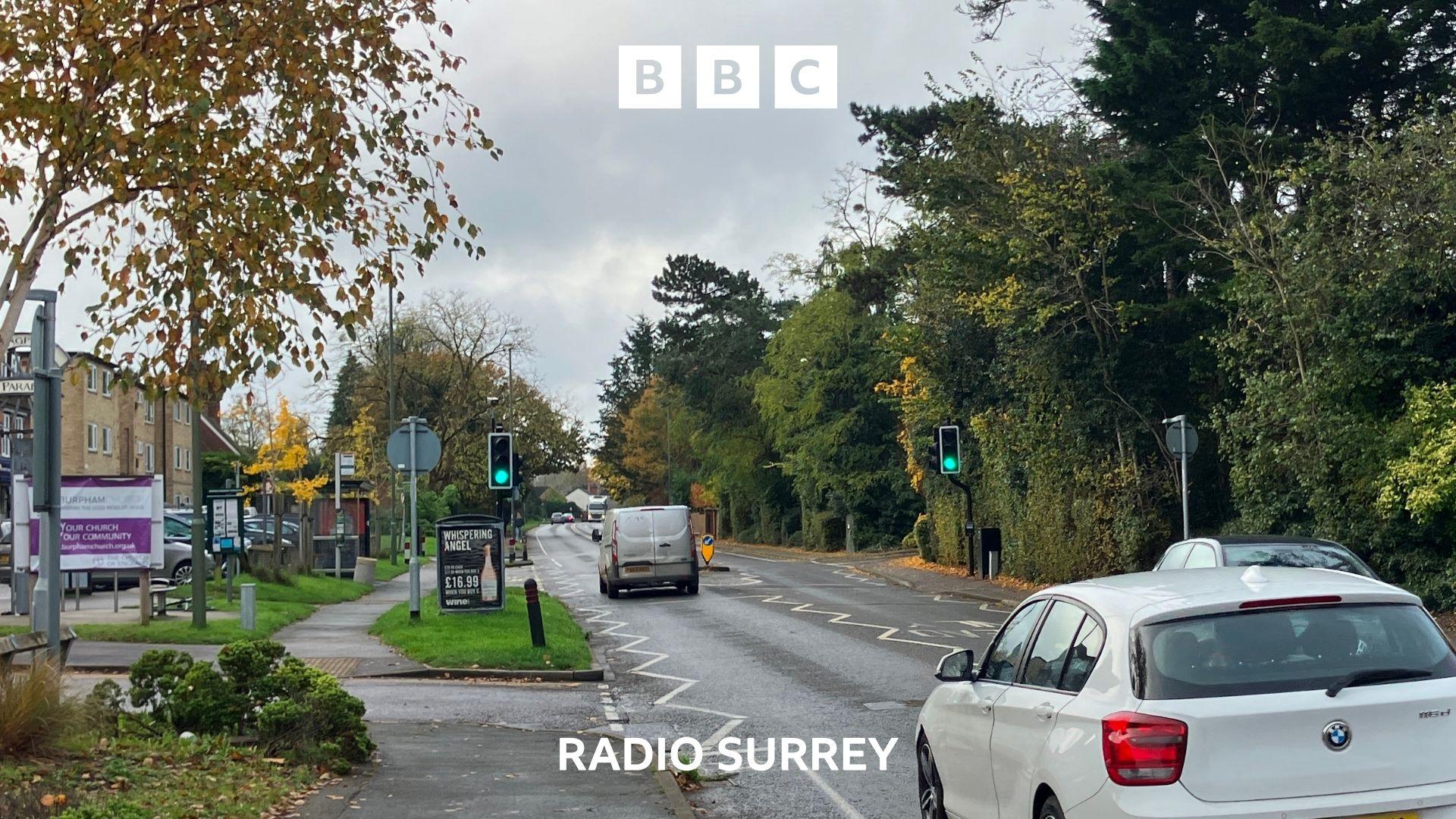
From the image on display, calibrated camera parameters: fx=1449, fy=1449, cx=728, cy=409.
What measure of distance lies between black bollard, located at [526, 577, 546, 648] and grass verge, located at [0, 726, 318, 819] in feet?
27.6

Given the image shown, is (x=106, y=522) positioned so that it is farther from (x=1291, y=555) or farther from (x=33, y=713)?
(x=1291, y=555)

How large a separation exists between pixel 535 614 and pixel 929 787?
1114cm

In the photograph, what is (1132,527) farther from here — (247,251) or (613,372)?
(613,372)

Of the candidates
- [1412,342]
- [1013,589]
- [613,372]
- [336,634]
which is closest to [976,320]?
[1013,589]

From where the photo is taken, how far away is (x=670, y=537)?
101 ft

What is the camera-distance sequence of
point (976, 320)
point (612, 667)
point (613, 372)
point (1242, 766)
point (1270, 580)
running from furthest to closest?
point (613, 372) → point (976, 320) → point (612, 667) → point (1270, 580) → point (1242, 766)

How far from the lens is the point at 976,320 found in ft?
114

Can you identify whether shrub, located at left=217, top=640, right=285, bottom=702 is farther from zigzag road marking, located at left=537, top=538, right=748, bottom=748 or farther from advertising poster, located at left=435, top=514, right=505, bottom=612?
advertising poster, located at left=435, top=514, right=505, bottom=612

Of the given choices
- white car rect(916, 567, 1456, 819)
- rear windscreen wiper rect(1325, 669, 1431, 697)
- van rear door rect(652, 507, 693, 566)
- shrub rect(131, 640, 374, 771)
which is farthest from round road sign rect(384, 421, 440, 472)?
rear windscreen wiper rect(1325, 669, 1431, 697)

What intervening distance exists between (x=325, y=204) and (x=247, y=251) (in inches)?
23.1

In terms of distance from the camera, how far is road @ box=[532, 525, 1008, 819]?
396 inches

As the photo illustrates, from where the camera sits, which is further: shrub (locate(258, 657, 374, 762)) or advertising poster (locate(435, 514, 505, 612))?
advertising poster (locate(435, 514, 505, 612))

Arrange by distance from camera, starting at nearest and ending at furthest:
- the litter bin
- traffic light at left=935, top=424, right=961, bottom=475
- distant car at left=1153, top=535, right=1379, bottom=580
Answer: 1. distant car at left=1153, top=535, right=1379, bottom=580
2. traffic light at left=935, top=424, right=961, bottom=475
3. the litter bin

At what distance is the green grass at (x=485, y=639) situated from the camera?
695 inches
